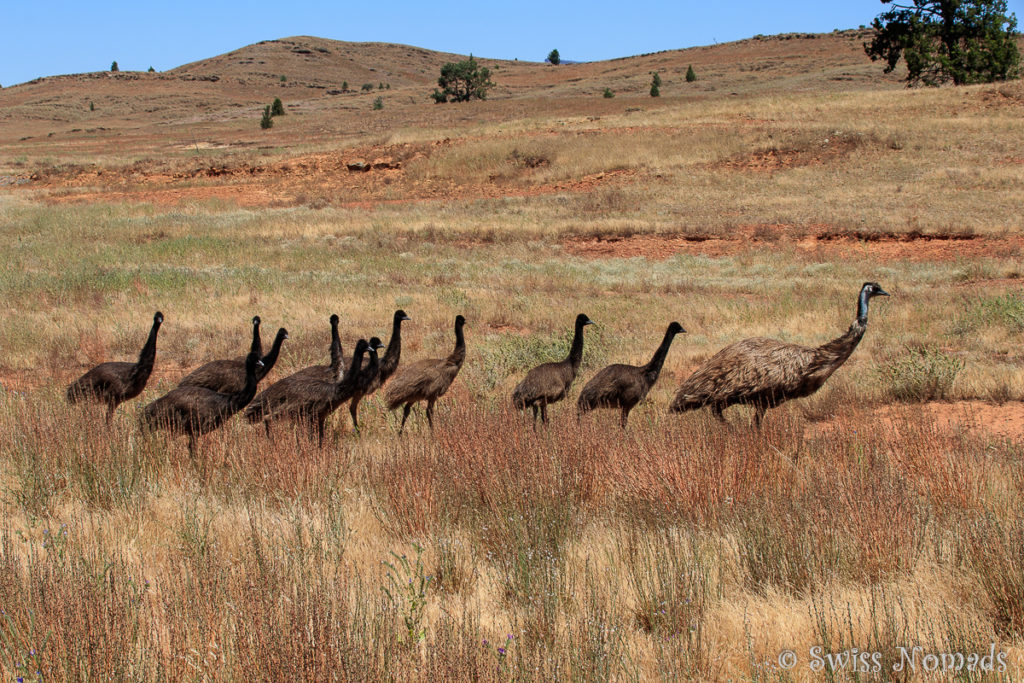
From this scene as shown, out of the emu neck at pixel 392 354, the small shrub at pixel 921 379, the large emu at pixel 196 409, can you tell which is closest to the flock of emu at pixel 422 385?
the large emu at pixel 196 409

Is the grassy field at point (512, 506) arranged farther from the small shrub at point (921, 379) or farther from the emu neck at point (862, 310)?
the emu neck at point (862, 310)

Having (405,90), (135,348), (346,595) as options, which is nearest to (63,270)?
(135,348)

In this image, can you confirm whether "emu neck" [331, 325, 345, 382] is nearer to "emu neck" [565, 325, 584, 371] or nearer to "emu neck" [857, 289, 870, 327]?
"emu neck" [565, 325, 584, 371]

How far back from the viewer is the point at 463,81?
7381 centimetres

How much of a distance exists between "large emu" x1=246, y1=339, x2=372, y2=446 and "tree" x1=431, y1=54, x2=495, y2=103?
67.7m

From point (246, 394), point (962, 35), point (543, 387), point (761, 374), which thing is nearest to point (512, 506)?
point (246, 394)

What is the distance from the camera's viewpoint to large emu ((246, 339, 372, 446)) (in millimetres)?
8070

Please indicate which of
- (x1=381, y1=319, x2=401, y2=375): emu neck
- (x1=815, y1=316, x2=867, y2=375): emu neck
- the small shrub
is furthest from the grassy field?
(x1=381, y1=319, x2=401, y2=375): emu neck

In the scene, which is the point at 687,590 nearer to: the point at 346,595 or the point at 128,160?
the point at 346,595

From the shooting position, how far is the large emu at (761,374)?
8.23 meters

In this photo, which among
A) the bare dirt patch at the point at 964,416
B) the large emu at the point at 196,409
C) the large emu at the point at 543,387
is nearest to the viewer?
the large emu at the point at 196,409

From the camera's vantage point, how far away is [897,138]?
112 ft

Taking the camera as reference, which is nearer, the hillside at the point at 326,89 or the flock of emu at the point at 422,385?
the flock of emu at the point at 422,385

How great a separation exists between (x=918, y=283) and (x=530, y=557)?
16529mm
